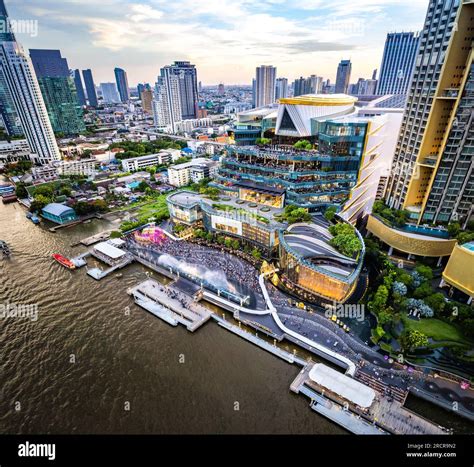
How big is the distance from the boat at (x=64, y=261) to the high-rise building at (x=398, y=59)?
728ft

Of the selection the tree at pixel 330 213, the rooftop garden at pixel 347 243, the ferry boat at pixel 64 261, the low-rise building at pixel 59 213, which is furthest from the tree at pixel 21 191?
the rooftop garden at pixel 347 243

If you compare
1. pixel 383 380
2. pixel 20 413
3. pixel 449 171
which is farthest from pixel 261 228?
pixel 20 413

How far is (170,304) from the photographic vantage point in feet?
166

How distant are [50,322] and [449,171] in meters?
84.2

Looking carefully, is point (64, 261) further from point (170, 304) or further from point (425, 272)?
point (425, 272)

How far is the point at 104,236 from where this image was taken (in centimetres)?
7631

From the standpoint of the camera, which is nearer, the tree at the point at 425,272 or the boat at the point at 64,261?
the tree at the point at 425,272

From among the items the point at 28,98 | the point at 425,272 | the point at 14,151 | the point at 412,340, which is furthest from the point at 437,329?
the point at 14,151

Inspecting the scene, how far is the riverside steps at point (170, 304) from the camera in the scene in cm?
4784

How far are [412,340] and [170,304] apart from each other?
38971mm

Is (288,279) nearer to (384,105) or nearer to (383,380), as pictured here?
(383,380)

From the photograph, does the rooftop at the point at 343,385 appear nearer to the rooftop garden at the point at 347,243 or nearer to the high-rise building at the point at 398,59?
the rooftop garden at the point at 347,243

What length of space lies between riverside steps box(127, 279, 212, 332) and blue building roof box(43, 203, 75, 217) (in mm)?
45030

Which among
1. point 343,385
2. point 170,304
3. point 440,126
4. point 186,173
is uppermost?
point 440,126
